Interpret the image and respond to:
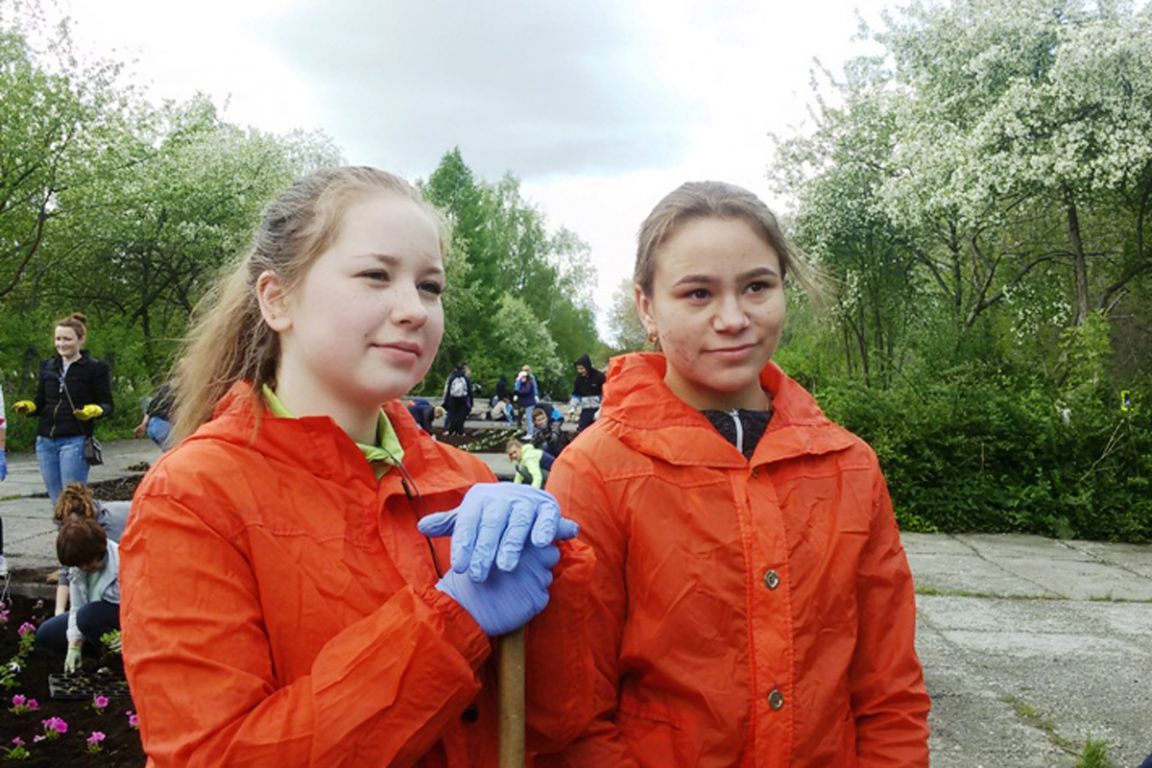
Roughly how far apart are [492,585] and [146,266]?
2559 cm

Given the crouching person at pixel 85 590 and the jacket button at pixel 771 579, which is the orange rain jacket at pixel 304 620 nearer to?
the jacket button at pixel 771 579

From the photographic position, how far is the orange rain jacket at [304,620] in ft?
3.79

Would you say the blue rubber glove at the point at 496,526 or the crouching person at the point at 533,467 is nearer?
the blue rubber glove at the point at 496,526

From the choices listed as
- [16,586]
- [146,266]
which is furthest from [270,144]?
[16,586]

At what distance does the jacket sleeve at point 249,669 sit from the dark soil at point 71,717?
2.49 m

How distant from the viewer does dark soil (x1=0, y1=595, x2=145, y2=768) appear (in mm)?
3533

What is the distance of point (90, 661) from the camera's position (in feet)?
15.2

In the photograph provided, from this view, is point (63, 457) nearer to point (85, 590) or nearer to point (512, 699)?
point (85, 590)

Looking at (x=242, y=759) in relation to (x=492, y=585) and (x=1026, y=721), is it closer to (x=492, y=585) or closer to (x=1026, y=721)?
(x=492, y=585)

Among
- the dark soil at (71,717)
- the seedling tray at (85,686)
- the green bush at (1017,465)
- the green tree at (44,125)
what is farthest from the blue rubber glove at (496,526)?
the green tree at (44,125)

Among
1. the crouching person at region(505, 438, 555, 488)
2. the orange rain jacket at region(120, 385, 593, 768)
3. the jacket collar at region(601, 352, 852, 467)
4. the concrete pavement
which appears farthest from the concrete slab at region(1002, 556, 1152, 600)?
the orange rain jacket at region(120, 385, 593, 768)

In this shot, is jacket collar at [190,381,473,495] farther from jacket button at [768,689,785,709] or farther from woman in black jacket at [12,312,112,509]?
woman in black jacket at [12,312,112,509]

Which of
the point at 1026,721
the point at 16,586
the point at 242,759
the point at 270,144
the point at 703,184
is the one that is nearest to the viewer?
the point at 242,759

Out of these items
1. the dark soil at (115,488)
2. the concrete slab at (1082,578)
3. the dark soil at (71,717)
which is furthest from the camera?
the dark soil at (115,488)
